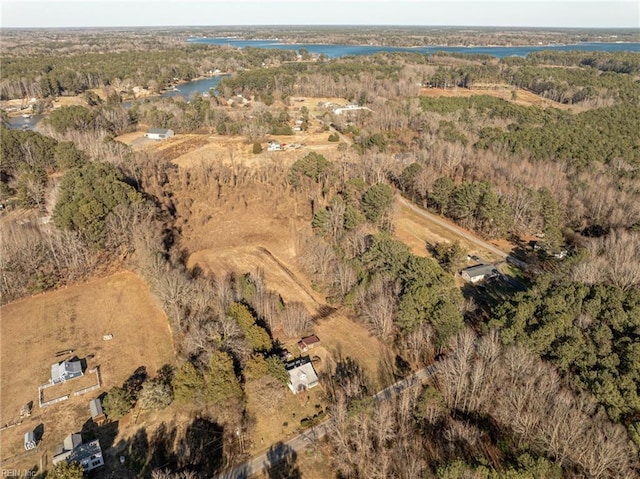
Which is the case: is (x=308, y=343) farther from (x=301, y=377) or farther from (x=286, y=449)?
(x=286, y=449)

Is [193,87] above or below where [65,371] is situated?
above

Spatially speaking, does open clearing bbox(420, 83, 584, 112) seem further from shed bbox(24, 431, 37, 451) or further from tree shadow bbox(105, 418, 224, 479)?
shed bbox(24, 431, 37, 451)

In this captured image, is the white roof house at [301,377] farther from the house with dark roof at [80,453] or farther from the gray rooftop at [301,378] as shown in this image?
the house with dark roof at [80,453]

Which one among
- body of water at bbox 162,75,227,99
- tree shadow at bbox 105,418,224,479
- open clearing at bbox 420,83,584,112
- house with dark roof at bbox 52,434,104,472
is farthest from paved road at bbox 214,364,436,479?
body of water at bbox 162,75,227,99

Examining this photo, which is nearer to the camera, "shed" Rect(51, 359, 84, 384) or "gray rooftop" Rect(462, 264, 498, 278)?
"shed" Rect(51, 359, 84, 384)

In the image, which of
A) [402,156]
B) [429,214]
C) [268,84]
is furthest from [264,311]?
[268,84]

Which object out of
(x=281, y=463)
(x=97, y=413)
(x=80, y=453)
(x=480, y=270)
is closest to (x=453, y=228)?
(x=480, y=270)
